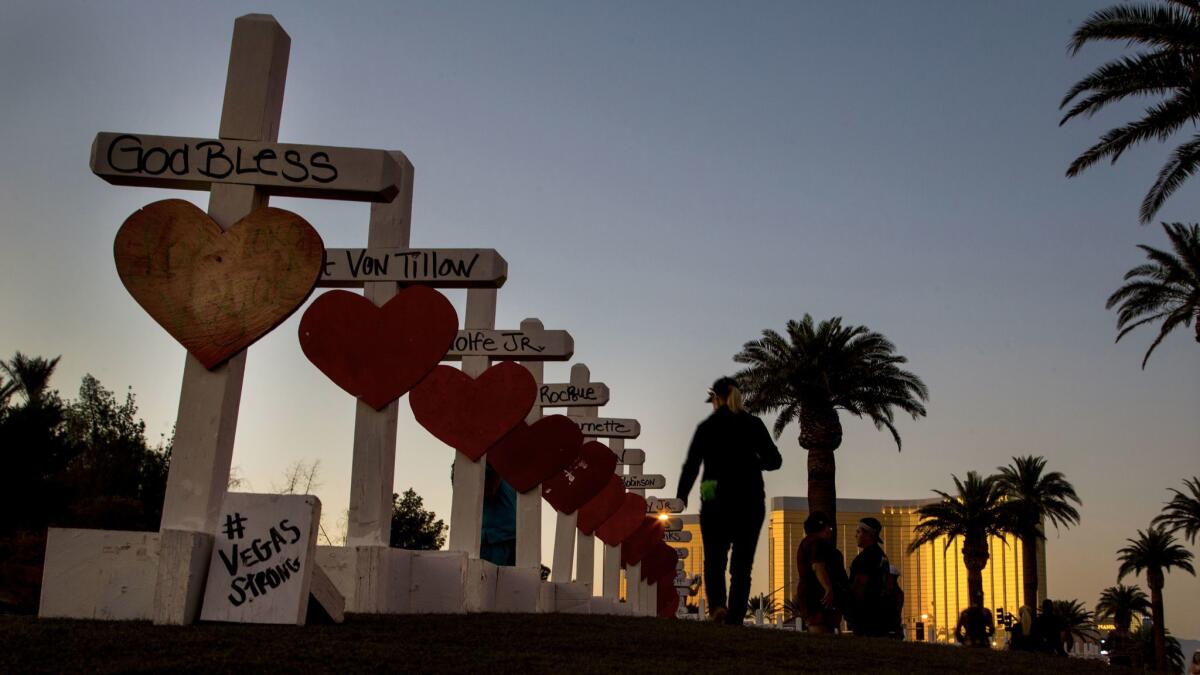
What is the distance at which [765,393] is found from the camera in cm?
3728

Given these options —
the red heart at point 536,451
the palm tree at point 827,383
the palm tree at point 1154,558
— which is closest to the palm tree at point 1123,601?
the palm tree at point 1154,558

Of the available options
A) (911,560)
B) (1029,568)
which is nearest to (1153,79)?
(1029,568)

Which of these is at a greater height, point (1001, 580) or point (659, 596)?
point (1001, 580)

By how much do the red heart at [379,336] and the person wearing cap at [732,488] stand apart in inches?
90.1

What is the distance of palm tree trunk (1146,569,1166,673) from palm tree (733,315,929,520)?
1820 centimetres

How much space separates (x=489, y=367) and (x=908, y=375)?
26.2 meters

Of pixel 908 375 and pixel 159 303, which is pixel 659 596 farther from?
pixel 159 303

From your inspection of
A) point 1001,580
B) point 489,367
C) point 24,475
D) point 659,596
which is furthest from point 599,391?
point 1001,580

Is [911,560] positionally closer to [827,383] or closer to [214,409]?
[827,383]

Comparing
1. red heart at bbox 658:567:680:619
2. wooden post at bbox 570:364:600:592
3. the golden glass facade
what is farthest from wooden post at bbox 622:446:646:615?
the golden glass facade

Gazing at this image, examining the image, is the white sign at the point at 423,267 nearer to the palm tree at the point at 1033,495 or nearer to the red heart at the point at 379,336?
the red heart at the point at 379,336

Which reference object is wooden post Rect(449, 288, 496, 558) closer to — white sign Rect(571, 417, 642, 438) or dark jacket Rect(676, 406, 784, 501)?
dark jacket Rect(676, 406, 784, 501)

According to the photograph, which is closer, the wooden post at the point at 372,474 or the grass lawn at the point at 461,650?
the grass lawn at the point at 461,650

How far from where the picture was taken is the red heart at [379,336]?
986 cm
